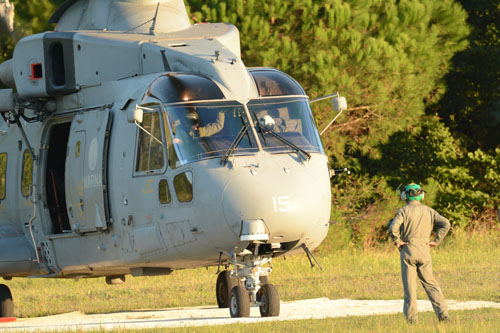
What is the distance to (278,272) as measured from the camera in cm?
2280

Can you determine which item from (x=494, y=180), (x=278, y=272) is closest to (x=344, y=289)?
(x=278, y=272)

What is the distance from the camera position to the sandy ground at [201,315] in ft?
40.9

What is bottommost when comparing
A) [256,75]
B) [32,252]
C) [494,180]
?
[494,180]

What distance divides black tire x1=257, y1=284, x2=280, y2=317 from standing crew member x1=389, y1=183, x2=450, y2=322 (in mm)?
1865

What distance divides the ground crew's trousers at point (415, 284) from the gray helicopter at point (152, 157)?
132 cm

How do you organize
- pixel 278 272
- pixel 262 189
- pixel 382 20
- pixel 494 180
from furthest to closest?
pixel 494 180 → pixel 382 20 → pixel 278 272 → pixel 262 189

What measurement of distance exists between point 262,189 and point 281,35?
16082 millimetres

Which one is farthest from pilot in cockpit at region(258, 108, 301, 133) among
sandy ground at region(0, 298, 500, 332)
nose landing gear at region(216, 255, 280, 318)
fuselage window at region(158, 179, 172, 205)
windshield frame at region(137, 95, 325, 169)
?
sandy ground at region(0, 298, 500, 332)

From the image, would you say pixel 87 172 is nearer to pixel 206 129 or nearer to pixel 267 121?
pixel 206 129

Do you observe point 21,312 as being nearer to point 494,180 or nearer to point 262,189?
point 262,189

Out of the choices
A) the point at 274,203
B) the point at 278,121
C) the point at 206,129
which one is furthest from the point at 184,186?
the point at 278,121

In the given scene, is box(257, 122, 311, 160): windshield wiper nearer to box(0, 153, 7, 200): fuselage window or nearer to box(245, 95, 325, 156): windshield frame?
box(245, 95, 325, 156): windshield frame

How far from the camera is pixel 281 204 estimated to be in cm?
1177

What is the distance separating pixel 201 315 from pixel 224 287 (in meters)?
1.12
